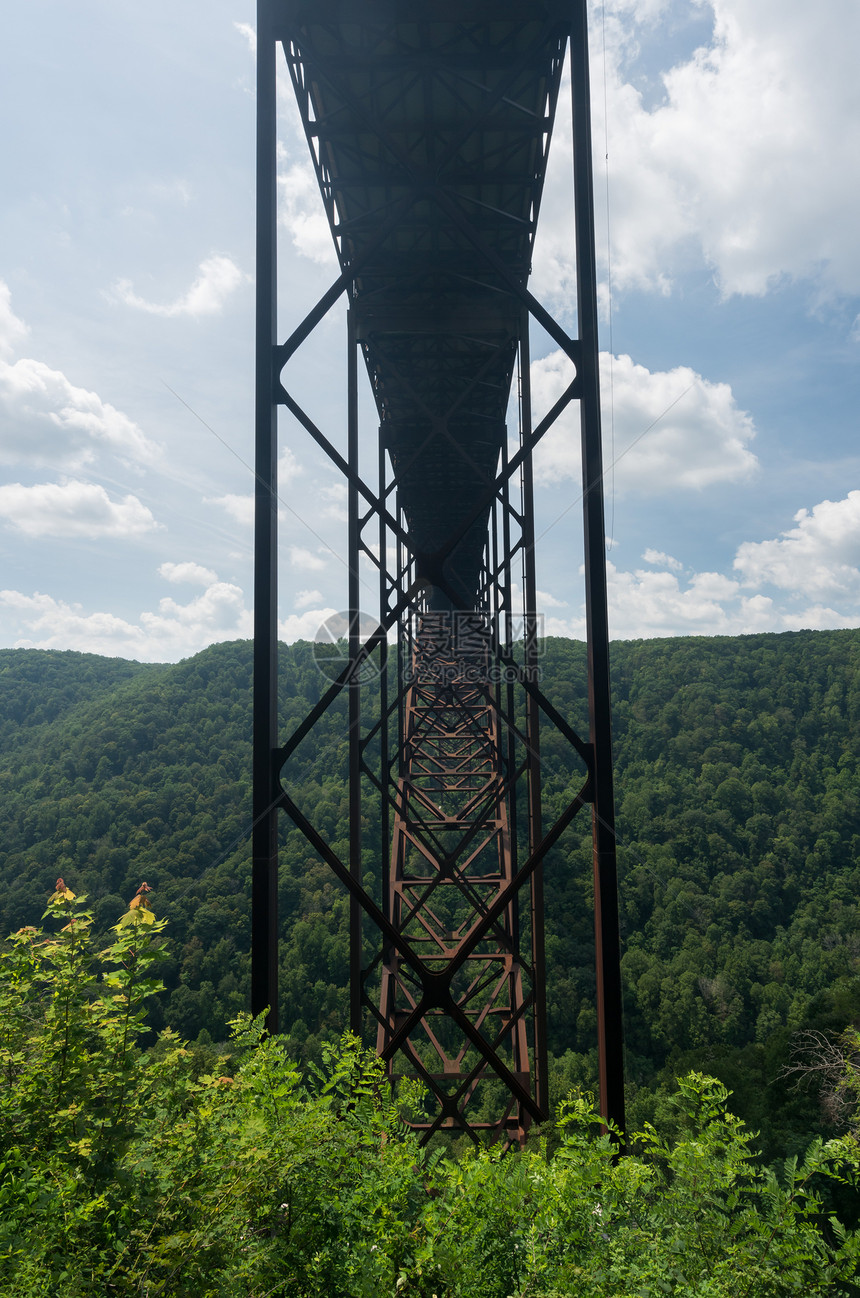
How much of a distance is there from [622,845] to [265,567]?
35.2 meters

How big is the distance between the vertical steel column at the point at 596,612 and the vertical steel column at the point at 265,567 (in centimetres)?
188

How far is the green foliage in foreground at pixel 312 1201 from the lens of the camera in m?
2.01

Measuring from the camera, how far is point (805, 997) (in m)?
37.4

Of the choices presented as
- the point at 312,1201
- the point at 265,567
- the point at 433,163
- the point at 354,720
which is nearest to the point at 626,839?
the point at 354,720

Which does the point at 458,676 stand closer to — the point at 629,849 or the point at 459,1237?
the point at 459,1237

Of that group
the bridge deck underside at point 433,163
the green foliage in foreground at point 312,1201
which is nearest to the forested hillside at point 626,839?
the green foliage in foreground at point 312,1201

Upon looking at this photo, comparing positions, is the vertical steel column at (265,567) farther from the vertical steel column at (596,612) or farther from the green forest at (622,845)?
the green forest at (622,845)

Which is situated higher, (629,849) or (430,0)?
(430,0)

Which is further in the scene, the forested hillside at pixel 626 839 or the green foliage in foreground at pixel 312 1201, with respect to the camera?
the forested hillside at pixel 626 839

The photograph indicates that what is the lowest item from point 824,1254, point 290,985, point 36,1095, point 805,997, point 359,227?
point 805,997

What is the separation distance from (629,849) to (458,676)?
37.5 m

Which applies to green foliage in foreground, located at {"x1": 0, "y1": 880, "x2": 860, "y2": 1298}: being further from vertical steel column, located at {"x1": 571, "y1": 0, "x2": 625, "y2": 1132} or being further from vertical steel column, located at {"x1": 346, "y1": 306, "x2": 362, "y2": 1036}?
vertical steel column, located at {"x1": 346, "y1": 306, "x2": 362, "y2": 1036}

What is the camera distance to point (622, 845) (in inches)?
1396

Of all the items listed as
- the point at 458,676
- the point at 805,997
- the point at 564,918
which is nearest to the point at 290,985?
the point at 564,918
